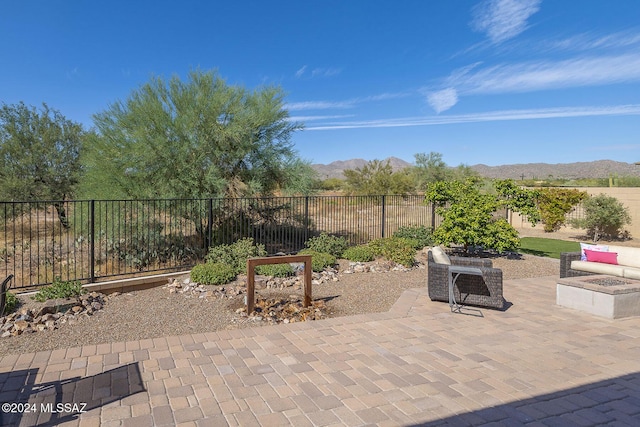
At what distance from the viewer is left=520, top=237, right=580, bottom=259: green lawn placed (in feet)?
40.8

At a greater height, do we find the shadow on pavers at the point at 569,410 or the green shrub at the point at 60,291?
the green shrub at the point at 60,291

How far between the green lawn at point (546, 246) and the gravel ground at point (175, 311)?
4.03 meters

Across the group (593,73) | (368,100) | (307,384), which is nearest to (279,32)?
(368,100)

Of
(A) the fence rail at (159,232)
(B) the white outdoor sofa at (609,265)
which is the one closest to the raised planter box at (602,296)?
(B) the white outdoor sofa at (609,265)

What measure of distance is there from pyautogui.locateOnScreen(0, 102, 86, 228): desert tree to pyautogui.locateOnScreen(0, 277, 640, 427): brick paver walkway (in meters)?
12.3

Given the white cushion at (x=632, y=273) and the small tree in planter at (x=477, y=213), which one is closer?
the white cushion at (x=632, y=273)

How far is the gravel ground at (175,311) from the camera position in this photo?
4.73 metres

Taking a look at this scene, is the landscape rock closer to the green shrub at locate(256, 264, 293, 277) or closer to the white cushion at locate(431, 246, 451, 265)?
the green shrub at locate(256, 264, 293, 277)

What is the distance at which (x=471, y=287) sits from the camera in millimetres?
6082

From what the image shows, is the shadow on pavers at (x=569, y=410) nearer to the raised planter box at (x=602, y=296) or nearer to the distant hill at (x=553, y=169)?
the raised planter box at (x=602, y=296)

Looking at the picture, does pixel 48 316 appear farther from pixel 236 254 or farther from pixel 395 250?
pixel 395 250

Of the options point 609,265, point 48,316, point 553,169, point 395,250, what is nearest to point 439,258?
point 395,250

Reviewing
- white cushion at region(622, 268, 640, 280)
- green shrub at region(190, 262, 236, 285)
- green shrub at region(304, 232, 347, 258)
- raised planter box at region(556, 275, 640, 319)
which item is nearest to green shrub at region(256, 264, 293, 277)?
green shrub at region(190, 262, 236, 285)

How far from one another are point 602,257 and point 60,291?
1022 cm
